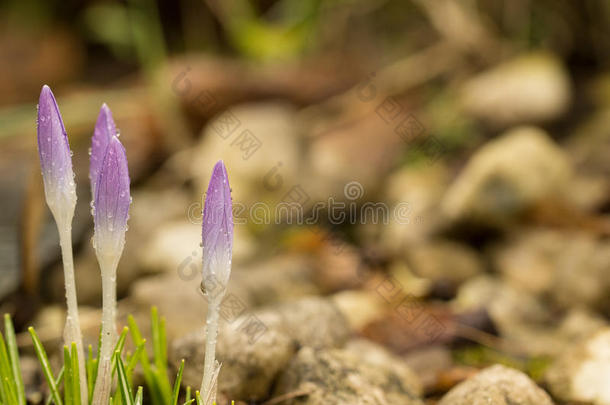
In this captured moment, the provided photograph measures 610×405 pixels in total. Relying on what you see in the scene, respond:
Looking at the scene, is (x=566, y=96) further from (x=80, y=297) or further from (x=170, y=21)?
(x=170, y=21)

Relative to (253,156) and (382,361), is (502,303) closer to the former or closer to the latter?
(382,361)

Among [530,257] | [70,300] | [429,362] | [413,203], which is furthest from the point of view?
[413,203]

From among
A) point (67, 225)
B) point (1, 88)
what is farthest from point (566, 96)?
point (1, 88)

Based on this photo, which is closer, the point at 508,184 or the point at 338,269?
the point at 338,269

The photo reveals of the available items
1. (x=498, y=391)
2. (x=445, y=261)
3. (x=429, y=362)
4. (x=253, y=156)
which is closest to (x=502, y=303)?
(x=445, y=261)

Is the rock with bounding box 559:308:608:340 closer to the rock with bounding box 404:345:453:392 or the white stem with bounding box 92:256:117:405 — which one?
the rock with bounding box 404:345:453:392

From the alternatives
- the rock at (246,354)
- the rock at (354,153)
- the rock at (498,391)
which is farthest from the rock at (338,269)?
the rock at (498,391)

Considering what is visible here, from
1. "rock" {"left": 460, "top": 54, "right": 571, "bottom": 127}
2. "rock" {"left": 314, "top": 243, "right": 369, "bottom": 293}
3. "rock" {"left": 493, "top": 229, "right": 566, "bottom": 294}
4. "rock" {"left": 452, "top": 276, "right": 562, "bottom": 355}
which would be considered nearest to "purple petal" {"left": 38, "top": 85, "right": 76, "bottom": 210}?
"rock" {"left": 452, "top": 276, "right": 562, "bottom": 355}
